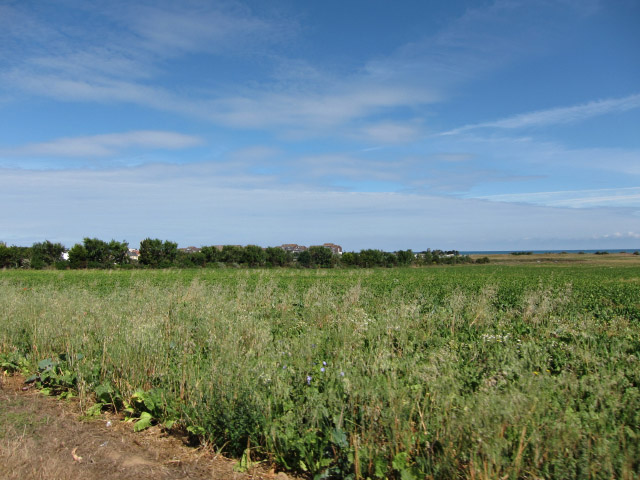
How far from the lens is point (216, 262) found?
51875mm

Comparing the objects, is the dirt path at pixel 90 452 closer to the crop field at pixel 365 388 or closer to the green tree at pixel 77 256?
the crop field at pixel 365 388

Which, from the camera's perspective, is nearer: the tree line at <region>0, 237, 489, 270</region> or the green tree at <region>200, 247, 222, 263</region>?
the tree line at <region>0, 237, 489, 270</region>

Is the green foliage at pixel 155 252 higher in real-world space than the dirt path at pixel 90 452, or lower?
higher

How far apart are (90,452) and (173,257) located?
160 feet

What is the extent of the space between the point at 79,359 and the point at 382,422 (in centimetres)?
471

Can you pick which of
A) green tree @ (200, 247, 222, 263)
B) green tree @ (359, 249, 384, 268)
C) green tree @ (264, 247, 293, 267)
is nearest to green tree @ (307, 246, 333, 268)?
green tree @ (264, 247, 293, 267)

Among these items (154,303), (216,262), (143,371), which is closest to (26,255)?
(216,262)

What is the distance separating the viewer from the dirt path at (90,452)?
3.54m

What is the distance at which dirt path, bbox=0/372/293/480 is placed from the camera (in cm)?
354

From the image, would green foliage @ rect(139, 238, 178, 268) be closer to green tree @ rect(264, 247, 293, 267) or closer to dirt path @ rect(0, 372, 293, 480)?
green tree @ rect(264, 247, 293, 267)

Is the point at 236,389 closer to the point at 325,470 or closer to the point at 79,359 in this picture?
the point at 325,470

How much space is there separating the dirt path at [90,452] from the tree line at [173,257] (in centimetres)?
4531

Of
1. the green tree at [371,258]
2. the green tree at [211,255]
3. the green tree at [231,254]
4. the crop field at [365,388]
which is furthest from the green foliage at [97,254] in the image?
the crop field at [365,388]

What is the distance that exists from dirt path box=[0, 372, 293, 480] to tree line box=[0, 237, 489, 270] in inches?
1784
